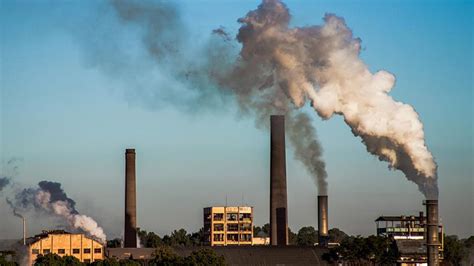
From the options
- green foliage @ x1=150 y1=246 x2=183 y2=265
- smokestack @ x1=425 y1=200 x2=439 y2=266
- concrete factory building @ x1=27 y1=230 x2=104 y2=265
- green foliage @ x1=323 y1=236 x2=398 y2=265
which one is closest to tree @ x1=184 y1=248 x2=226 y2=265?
green foliage @ x1=150 y1=246 x2=183 y2=265

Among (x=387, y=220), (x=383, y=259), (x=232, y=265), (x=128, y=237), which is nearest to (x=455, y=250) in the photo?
(x=387, y=220)

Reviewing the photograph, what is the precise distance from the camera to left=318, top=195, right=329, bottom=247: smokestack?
182m

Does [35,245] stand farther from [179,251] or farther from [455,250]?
[455,250]

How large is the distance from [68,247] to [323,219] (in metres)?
40.7

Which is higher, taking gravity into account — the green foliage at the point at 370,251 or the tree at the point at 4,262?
the green foliage at the point at 370,251

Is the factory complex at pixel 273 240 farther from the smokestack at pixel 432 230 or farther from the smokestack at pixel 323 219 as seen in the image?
the smokestack at pixel 432 230

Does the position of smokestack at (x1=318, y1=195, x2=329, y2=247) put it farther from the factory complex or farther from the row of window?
the row of window

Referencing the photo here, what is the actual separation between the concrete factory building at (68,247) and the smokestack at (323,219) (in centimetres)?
3498

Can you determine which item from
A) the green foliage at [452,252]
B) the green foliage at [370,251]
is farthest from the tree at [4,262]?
the green foliage at [452,252]

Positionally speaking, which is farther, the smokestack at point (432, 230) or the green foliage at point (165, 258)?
the green foliage at point (165, 258)

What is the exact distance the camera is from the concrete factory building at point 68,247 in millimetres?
174375

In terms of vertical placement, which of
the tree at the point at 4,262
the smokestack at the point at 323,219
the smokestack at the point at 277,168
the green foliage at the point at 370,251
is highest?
the smokestack at the point at 277,168

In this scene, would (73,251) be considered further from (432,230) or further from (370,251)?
(432,230)

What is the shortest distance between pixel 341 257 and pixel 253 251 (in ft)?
44.2
